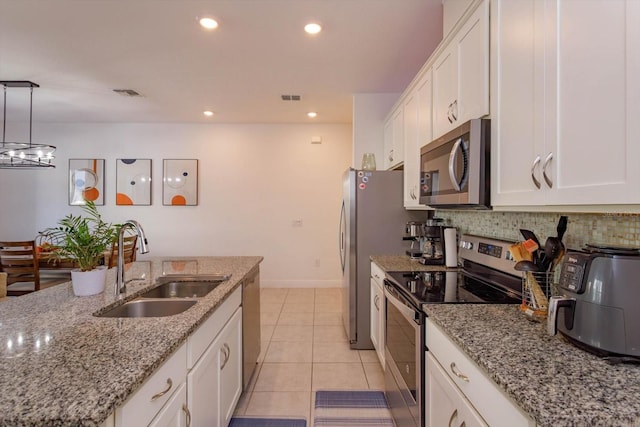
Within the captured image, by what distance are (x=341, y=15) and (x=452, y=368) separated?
2.27 meters

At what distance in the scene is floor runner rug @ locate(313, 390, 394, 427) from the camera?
192 centimetres

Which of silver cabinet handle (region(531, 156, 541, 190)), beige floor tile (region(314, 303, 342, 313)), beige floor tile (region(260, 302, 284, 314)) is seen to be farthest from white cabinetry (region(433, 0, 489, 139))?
beige floor tile (region(260, 302, 284, 314))

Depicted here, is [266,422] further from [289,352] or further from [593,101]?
[593,101]

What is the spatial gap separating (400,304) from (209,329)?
37.7 inches

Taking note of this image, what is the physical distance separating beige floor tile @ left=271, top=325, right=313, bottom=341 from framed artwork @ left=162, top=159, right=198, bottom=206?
9.03 feet

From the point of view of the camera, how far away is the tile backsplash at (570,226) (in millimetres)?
1098

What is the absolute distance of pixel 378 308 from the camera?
247cm

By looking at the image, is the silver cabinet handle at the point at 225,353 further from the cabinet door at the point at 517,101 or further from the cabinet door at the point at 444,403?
the cabinet door at the point at 517,101

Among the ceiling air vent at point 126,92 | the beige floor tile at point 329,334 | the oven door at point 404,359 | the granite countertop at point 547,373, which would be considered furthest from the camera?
the ceiling air vent at point 126,92

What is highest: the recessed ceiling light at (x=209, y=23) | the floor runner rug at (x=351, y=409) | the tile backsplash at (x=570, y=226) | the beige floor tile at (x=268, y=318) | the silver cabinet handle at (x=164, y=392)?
the recessed ceiling light at (x=209, y=23)

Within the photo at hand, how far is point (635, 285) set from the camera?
32.7 inches

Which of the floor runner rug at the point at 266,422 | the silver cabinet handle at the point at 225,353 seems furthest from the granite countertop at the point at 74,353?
the floor runner rug at the point at 266,422

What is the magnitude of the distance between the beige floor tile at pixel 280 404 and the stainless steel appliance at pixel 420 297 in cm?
56

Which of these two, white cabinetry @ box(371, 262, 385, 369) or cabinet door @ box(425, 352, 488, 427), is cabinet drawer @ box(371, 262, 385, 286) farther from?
cabinet door @ box(425, 352, 488, 427)
